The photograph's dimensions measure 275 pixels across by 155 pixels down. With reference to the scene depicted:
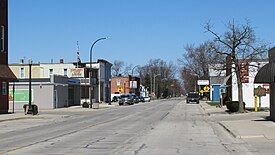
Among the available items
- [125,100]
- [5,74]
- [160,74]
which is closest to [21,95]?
[5,74]

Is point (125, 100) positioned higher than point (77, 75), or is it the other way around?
point (77, 75)

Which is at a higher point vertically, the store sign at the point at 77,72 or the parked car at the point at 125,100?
the store sign at the point at 77,72

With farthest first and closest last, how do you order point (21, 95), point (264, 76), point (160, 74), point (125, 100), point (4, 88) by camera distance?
point (160, 74) < point (125, 100) < point (21, 95) < point (4, 88) < point (264, 76)

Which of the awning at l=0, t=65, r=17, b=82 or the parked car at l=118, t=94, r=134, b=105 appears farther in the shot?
the parked car at l=118, t=94, r=134, b=105

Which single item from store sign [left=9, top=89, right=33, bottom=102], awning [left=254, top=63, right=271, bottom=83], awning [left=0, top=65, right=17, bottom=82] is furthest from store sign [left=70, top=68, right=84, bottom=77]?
awning [left=254, top=63, right=271, bottom=83]

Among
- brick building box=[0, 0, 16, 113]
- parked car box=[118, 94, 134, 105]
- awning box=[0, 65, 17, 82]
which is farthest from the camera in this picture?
parked car box=[118, 94, 134, 105]

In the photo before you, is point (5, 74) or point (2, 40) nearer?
point (5, 74)

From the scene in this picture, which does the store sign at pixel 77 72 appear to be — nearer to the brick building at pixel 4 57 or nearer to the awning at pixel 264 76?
the brick building at pixel 4 57

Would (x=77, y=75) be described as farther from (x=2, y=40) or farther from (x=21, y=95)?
(x=2, y=40)

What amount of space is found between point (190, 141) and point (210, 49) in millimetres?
24564

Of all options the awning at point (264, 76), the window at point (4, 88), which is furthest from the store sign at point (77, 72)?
the awning at point (264, 76)

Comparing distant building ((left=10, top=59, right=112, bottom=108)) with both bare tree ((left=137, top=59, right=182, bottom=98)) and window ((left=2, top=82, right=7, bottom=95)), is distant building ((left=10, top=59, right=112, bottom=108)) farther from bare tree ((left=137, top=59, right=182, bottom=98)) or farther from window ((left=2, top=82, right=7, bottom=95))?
bare tree ((left=137, top=59, right=182, bottom=98))

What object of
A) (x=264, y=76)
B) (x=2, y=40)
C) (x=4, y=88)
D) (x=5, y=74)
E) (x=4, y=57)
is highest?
(x=2, y=40)

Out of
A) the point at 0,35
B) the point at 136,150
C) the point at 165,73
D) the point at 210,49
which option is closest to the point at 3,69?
the point at 0,35
